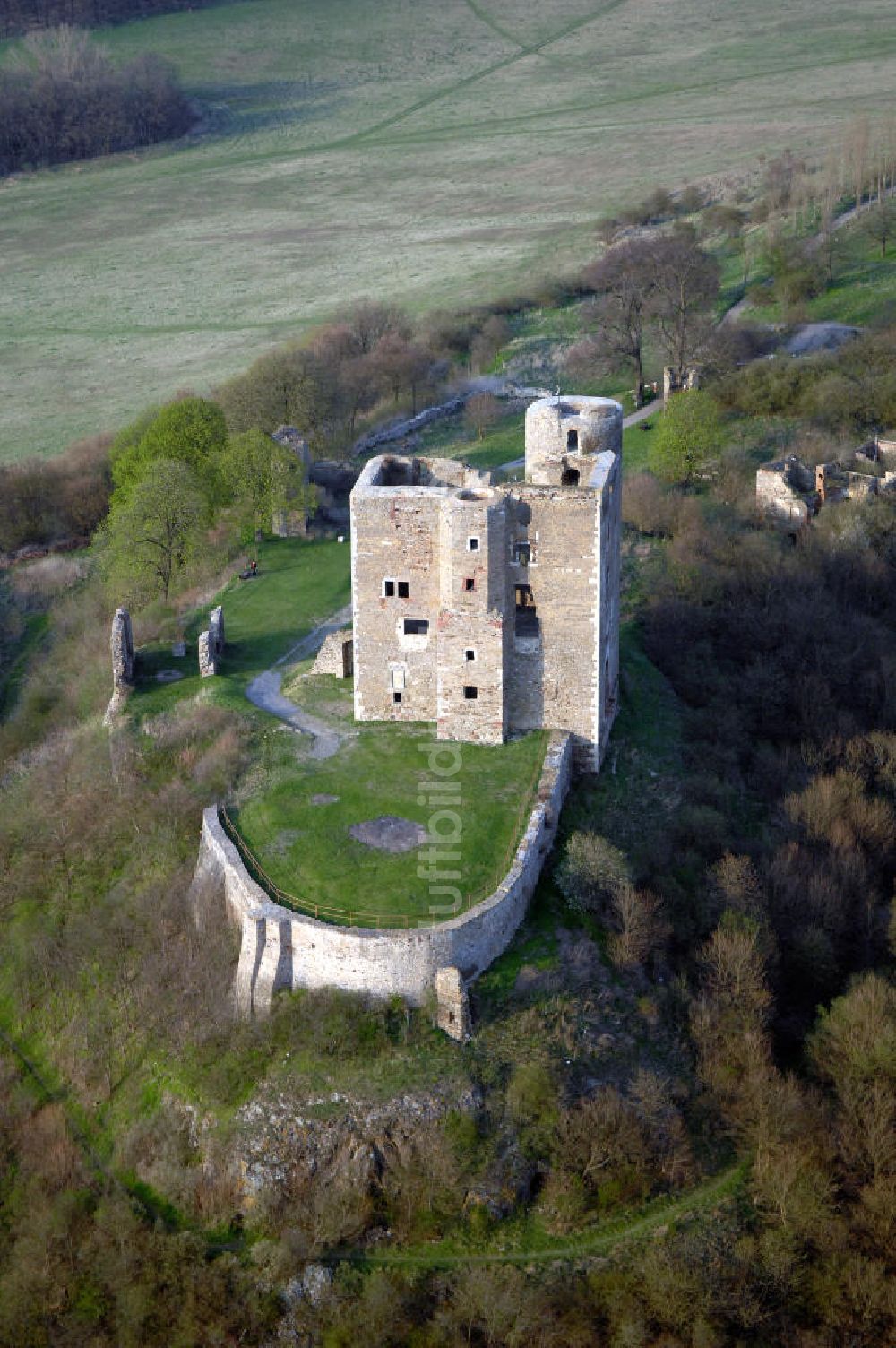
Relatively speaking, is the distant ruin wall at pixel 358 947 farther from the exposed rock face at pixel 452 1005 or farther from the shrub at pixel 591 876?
the shrub at pixel 591 876

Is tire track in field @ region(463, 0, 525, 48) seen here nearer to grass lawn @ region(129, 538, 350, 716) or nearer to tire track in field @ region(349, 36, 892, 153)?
tire track in field @ region(349, 36, 892, 153)

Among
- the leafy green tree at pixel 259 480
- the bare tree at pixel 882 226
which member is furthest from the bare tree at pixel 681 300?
the leafy green tree at pixel 259 480

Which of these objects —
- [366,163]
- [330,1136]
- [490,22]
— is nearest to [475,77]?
[490,22]

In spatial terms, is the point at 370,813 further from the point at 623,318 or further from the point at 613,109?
the point at 613,109

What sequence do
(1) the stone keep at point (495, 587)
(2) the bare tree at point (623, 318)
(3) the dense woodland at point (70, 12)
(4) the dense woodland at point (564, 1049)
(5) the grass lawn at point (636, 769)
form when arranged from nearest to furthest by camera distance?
(4) the dense woodland at point (564, 1049)
(1) the stone keep at point (495, 587)
(5) the grass lawn at point (636, 769)
(2) the bare tree at point (623, 318)
(3) the dense woodland at point (70, 12)

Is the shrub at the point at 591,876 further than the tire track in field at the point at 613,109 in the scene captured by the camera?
No

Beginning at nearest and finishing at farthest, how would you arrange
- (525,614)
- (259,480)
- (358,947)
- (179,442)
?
(358,947) < (525,614) < (259,480) < (179,442)
